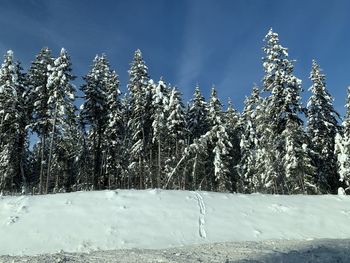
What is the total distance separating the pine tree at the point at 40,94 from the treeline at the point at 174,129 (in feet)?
0.30

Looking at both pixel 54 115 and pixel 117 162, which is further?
pixel 117 162

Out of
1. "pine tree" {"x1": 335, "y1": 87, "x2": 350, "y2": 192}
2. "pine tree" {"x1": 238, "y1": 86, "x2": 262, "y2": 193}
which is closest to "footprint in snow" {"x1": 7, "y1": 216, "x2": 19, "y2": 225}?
"pine tree" {"x1": 335, "y1": 87, "x2": 350, "y2": 192}

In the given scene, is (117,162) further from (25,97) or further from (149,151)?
(25,97)

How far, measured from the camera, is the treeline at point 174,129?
36.6m

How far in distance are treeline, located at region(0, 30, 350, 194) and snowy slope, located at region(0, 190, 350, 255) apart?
13.9 m

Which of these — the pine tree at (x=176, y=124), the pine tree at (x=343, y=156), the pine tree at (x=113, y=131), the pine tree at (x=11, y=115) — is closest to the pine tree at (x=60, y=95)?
the pine tree at (x=11, y=115)

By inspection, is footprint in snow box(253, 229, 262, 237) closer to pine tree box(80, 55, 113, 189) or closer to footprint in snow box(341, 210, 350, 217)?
footprint in snow box(341, 210, 350, 217)

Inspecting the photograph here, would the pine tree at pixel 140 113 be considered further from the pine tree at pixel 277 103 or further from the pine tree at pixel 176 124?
the pine tree at pixel 277 103

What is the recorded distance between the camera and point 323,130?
40094mm

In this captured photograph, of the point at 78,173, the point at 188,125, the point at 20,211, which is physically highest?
the point at 188,125

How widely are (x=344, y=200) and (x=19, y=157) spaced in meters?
32.0

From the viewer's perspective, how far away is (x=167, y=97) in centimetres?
4512

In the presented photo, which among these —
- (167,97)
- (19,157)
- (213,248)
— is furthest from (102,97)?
(213,248)

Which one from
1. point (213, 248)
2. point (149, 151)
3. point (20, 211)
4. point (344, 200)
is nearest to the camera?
point (213, 248)
